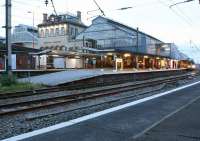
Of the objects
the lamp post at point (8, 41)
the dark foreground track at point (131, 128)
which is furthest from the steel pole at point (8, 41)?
the dark foreground track at point (131, 128)

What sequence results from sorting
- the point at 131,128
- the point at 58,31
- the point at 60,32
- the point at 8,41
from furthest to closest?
1. the point at 58,31
2. the point at 60,32
3. the point at 8,41
4. the point at 131,128

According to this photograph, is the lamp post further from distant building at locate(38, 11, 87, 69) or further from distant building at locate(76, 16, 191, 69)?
distant building at locate(38, 11, 87, 69)

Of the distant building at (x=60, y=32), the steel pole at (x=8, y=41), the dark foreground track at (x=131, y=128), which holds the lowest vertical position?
the dark foreground track at (x=131, y=128)

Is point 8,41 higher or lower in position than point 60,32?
lower

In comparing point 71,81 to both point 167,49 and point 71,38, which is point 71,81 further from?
point 167,49

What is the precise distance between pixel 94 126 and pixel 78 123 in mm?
698

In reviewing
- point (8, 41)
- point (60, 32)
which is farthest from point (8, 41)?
point (60, 32)

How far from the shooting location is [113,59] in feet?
215

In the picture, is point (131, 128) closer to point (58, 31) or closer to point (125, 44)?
point (125, 44)

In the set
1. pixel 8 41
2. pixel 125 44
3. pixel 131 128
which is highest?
pixel 125 44

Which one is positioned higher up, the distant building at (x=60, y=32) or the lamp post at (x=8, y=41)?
the distant building at (x=60, y=32)

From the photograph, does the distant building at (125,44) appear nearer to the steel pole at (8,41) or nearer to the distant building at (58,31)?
the distant building at (58,31)

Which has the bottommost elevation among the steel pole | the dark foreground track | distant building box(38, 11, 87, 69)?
the dark foreground track

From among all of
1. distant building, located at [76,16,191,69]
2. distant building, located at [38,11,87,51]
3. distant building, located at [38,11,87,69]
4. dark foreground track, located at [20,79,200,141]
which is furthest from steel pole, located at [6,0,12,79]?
distant building, located at [38,11,87,51]
